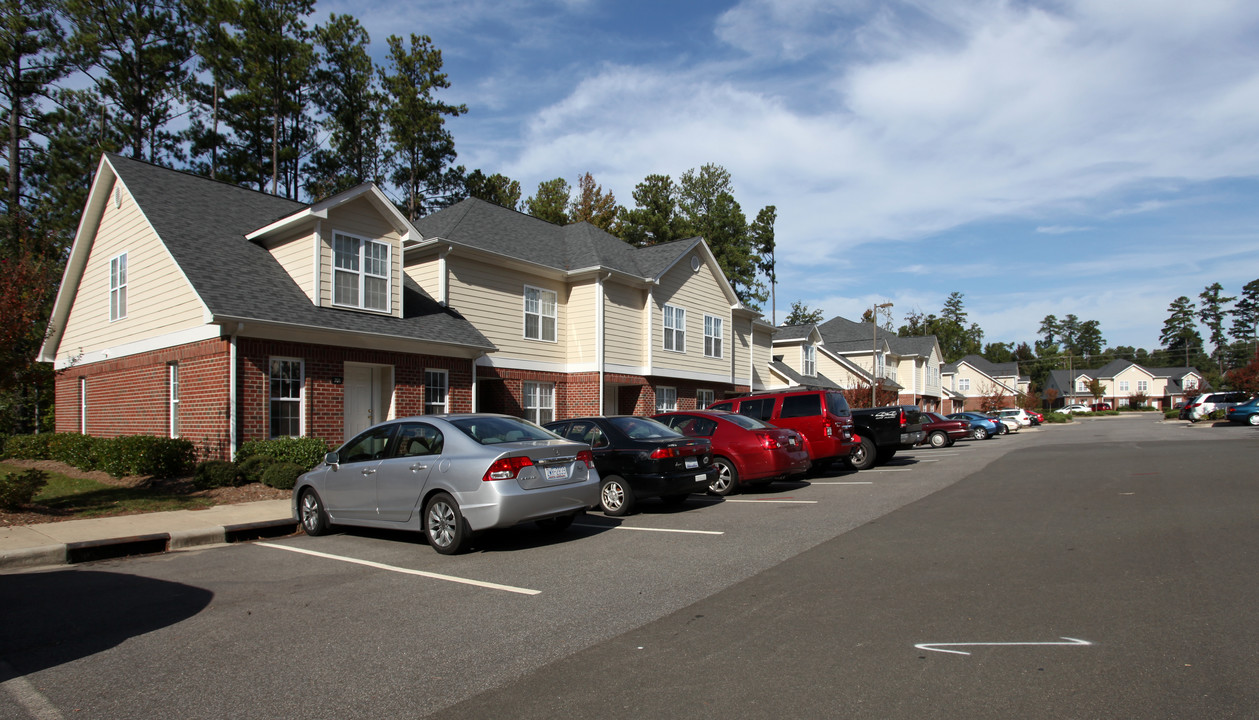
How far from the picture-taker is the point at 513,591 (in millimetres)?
6582

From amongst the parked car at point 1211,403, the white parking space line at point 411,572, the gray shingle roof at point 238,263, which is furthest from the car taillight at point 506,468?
the parked car at point 1211,403

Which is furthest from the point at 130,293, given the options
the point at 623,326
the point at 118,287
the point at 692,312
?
the point at 692,312

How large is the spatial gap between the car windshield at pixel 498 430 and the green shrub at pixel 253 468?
6.58m

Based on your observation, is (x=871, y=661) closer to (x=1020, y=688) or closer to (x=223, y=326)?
(x=1020, y=688)

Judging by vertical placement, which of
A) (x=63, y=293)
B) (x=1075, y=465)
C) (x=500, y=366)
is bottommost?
(x=1075, y=465)

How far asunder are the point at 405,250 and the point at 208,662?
1672 cm

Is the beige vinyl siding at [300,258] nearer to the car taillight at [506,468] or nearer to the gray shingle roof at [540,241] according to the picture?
the gray shingle roof at [540,241]

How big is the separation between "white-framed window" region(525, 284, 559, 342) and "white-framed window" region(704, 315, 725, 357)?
7031 mm

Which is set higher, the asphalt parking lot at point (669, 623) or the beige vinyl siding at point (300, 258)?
the beige vinyl siding at point (300, 258)

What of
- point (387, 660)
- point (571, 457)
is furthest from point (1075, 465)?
point (387, 660)

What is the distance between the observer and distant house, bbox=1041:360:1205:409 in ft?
356

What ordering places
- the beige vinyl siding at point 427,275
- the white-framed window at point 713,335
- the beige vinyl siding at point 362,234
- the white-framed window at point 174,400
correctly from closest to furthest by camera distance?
the white-framed window at point 174,400, the beige vinyl siding at point 362,234, the beige vinyl siding at point 427,275, the white-framed window at point 713,335

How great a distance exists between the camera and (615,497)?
36.3ft

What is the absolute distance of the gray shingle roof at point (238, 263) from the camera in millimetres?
15008
